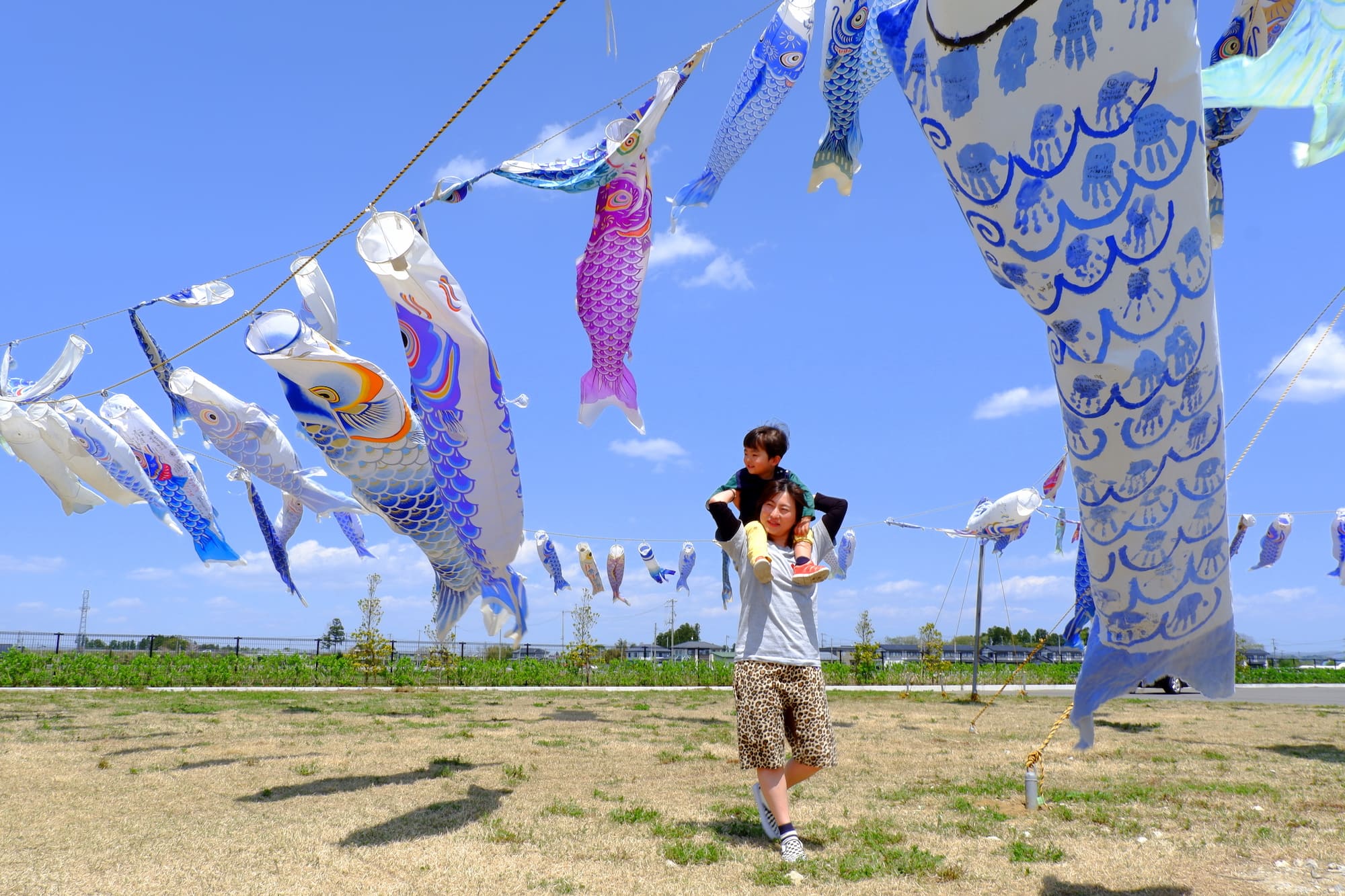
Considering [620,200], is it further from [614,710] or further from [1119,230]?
[614,710]

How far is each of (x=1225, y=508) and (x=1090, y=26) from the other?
1556mm

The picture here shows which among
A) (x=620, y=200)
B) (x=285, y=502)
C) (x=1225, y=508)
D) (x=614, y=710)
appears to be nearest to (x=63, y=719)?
(x=285, y=502)

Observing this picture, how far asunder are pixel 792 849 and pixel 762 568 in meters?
1.16

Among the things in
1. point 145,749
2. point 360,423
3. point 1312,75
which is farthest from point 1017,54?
point 145,749

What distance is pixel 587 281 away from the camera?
6527 millimetres

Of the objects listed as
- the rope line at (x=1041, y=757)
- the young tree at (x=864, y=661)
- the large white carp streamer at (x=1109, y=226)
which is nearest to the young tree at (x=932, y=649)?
the young tree at (x=864, y=661)

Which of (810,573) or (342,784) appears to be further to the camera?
(342,784)

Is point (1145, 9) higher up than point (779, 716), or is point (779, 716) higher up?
point (1145, 9)

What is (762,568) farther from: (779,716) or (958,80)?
(958,80)

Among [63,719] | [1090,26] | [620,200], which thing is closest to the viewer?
[1090,26]

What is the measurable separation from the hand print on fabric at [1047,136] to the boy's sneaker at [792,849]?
277 centimetres

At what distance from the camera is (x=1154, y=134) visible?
2.29 metres

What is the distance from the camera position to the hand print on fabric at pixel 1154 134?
89.7 inches

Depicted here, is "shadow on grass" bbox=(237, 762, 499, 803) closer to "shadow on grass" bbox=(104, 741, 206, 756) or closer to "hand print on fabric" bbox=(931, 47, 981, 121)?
"shadow on grass" bbox=(104, 741, 206, 756)
